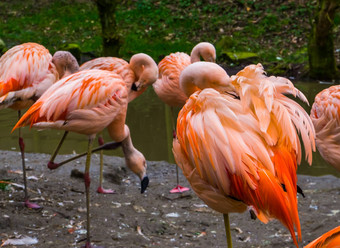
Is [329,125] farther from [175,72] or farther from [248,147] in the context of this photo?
[175,72]

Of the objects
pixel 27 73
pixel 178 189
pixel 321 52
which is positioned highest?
pixel 27 73

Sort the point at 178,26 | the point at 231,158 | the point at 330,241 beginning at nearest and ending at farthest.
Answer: the point at 330,241 → the point at 231,158 → the point at 178,26

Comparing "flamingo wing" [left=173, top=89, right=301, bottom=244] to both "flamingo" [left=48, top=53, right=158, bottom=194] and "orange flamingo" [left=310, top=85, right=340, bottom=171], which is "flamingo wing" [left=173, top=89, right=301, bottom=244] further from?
"flamingo" [left=48, top=53, right=158, bottom=194]

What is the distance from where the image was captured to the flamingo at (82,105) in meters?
→ 3.60

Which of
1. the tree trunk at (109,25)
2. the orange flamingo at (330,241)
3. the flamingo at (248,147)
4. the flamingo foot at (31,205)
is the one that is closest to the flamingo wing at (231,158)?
the flamingo at (248,147)

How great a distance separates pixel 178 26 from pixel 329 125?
8.33 m

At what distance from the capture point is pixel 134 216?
420 centimetres

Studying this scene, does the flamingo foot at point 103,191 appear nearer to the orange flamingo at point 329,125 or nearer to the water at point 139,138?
the water at point 139,138

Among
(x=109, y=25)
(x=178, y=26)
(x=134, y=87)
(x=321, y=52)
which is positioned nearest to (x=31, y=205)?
(x=134, y=87)

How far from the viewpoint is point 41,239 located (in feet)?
11.8

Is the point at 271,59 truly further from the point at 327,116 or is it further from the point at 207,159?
the point at 207,159

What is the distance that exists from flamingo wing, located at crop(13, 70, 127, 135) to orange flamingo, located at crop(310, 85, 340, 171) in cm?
150

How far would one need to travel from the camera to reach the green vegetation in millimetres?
10422

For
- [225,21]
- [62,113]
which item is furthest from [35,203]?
[225,21]
